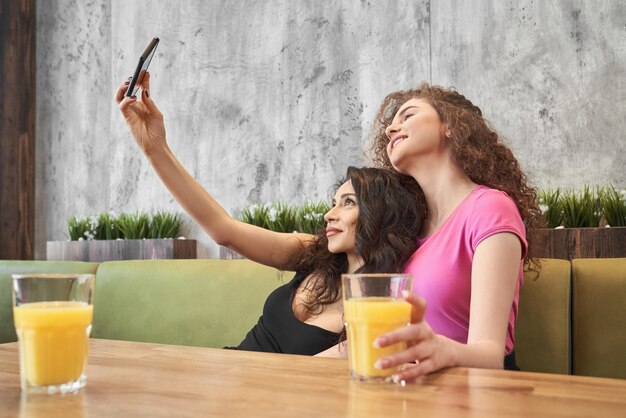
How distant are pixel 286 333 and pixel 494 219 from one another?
636 mm

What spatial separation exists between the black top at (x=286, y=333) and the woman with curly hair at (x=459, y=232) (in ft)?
0.99

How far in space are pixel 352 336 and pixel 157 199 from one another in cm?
367

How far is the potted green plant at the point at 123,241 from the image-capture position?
3.60 meters

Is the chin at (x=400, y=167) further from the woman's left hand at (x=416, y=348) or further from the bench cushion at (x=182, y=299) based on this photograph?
the woman's left hand at (x=416, y=348)

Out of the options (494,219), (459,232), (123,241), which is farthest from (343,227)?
(123,241)

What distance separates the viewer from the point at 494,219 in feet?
4.40

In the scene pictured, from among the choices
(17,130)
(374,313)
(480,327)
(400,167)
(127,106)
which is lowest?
(480,327)

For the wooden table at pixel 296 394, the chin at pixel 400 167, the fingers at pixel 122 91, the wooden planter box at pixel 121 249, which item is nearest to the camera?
the wooden table at pixel 296 394

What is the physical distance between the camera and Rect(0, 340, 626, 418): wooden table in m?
0.62

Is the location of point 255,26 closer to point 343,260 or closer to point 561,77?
point 561,77

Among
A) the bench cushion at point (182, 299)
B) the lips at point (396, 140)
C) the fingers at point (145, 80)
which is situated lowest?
the bench cushion at point (182, 299)

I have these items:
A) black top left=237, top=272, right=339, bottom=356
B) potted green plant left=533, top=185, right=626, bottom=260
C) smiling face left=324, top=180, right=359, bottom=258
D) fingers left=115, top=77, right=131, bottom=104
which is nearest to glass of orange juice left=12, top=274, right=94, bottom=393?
fingers left=115, top=77, right=131, bottom=104

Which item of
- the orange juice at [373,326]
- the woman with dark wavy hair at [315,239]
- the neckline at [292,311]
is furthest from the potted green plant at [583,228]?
the orange juice at [373,326]

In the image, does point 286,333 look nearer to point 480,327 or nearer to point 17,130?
point 480,327
